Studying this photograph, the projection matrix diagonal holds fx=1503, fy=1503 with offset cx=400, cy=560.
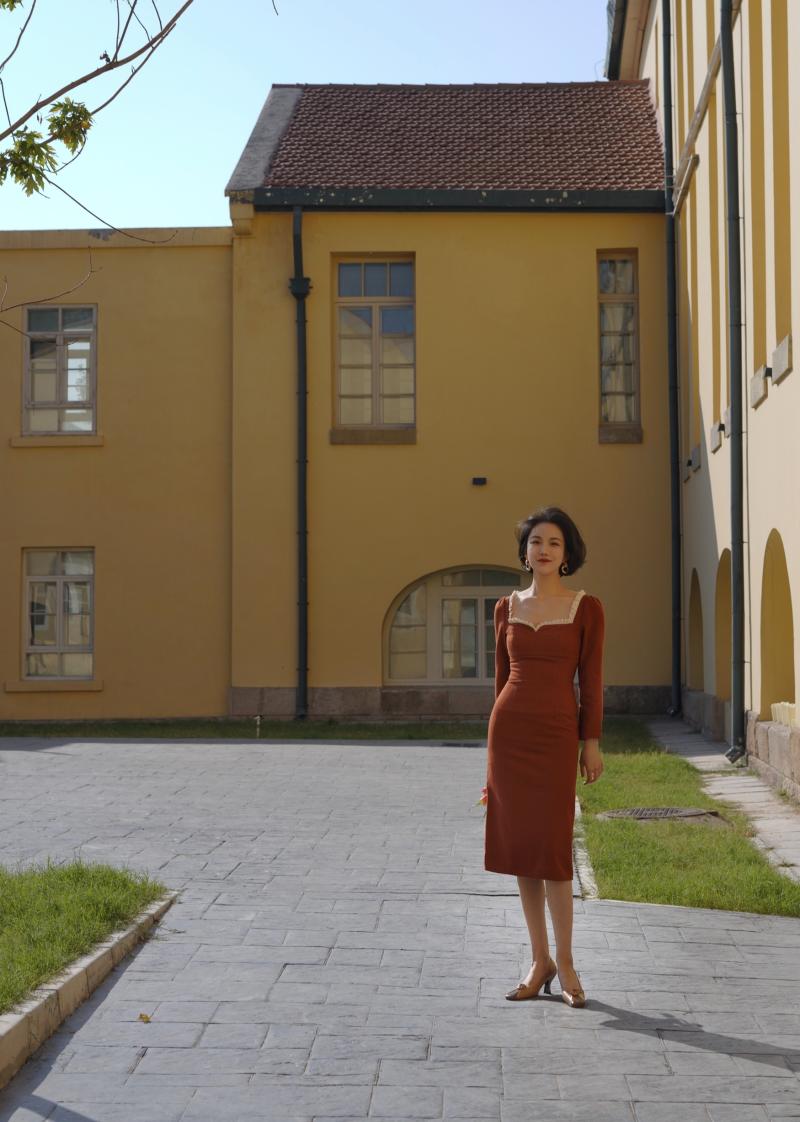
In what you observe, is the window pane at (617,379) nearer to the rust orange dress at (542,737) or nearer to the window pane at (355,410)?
the window pane at (355,410)

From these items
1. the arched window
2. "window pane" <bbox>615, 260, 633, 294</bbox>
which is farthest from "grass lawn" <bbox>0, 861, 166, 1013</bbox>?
"window pane" <bbox>615, 260, 633, 294</bbox>

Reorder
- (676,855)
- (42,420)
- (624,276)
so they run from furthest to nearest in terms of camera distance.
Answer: (42,420)
(624,276)
(676,855)

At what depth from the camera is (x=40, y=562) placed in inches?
852

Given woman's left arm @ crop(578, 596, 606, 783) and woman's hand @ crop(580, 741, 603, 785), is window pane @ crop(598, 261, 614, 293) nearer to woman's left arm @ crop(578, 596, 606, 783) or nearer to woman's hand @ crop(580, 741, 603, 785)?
woman's left arm @ crop(578, 596, 606, 783)

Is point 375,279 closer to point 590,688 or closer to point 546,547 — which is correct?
point 546,547

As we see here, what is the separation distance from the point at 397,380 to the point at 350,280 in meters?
1.61

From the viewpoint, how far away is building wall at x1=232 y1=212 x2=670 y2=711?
2088 cm

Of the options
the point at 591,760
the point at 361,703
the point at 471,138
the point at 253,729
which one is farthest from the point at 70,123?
the point at 471,138

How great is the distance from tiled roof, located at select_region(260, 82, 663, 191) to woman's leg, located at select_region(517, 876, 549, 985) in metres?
16.6

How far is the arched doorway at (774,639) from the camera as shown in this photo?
539 inches

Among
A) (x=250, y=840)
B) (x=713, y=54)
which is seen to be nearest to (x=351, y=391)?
(x=713, y=54)

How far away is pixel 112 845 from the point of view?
9172 mm

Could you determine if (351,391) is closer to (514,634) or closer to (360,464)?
(360,464)

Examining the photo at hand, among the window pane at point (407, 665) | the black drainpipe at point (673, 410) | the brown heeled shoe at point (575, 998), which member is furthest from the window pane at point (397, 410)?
the brown heeled shoe at point (575, 998)
